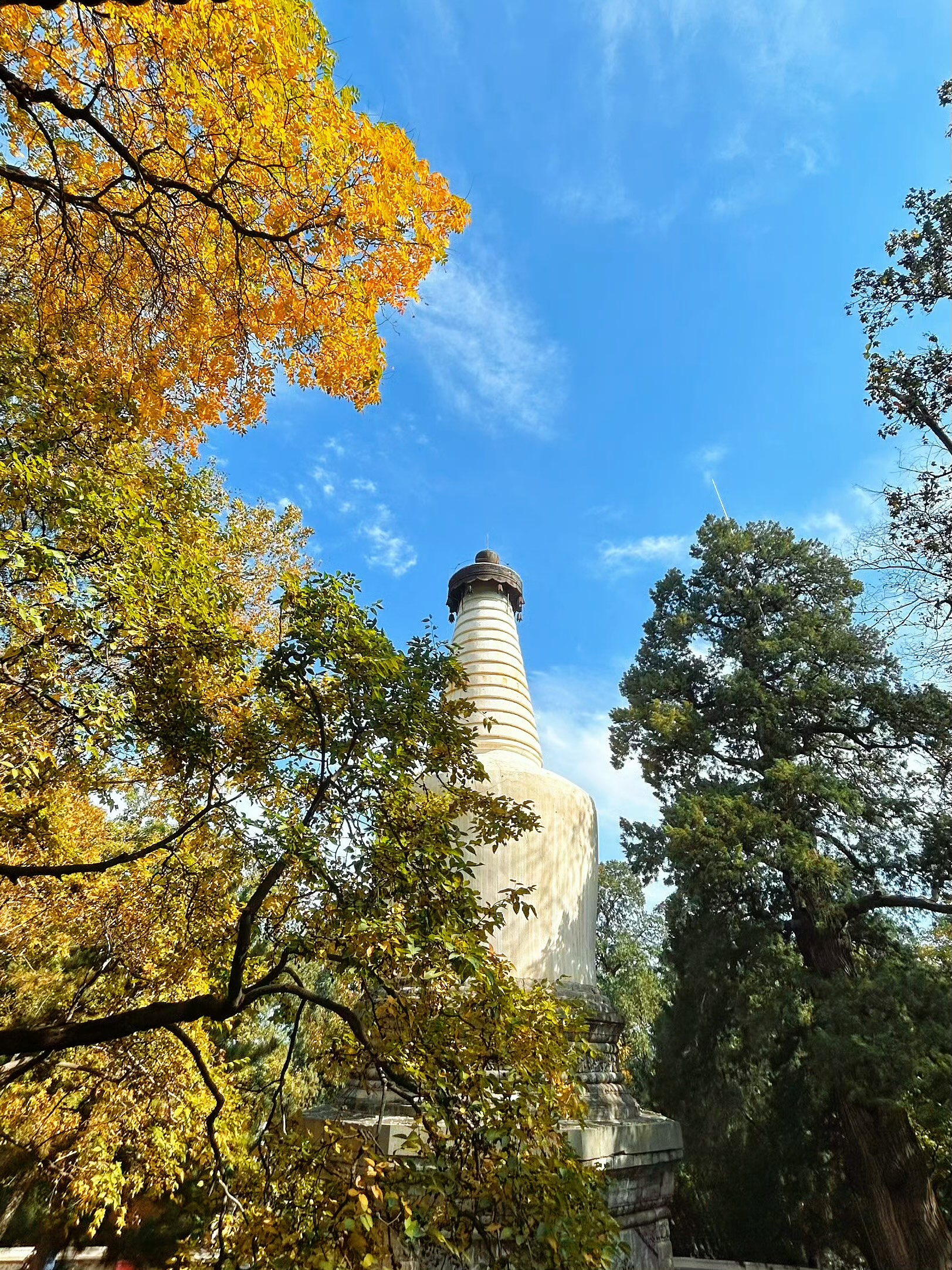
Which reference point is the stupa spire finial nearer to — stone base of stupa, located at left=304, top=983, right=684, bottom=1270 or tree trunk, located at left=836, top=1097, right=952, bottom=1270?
stone base of stupa, located at left=304, top=983, right=684, bottom=1270

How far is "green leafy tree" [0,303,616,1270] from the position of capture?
129 inches

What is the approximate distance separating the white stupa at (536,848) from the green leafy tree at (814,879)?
2.76 meters

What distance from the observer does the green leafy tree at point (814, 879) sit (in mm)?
8977

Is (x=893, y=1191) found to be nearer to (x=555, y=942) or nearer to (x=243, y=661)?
(x=555, y=942)

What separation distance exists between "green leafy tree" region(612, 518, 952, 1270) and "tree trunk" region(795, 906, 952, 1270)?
2 centimetres

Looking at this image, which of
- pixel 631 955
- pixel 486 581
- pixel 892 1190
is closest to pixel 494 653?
pixel 486 581

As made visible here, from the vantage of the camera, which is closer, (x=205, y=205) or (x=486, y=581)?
(x=205, y=205)

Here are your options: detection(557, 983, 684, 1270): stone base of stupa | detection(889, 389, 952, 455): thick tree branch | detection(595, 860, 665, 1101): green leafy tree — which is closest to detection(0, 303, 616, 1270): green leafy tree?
detection(557, 983, 684, 1270): stone base of stupa

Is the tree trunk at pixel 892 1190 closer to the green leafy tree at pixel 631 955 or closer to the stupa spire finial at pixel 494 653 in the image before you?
the stupa spire finial at pixel 494 653

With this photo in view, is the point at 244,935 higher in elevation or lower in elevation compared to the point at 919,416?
lower

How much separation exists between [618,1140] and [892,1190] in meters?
6.15

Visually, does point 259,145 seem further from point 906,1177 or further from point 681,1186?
point 681,1186

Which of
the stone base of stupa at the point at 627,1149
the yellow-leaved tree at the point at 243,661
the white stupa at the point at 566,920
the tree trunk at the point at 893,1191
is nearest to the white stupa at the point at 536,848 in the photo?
the white stupa at the point at 566,920

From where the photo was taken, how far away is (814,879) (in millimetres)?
9930
